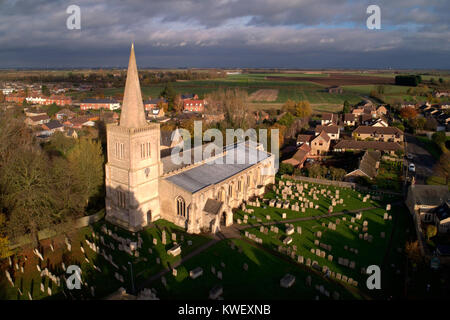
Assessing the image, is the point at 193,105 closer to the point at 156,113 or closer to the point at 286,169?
the point at 156,113

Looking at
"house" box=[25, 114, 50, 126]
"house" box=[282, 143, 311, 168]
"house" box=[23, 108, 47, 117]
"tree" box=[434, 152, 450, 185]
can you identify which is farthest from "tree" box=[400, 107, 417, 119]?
"house" box=[23, 108, 47, 117]

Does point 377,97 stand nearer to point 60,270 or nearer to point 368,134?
point 368,134

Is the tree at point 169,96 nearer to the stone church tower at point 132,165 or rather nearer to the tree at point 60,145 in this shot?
the tree at point 60,145

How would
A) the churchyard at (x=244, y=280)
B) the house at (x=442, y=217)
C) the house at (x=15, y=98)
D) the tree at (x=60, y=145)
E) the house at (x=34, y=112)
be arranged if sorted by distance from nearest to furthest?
the churchyard at (x=244, y=280) → the house at (x=442, y=217) → the tree at (x=60, y=145) → the house at (x=34, y=112) → the house at (x=15, y=98)

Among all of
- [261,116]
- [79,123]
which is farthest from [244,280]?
[261,116]

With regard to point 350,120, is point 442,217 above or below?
below

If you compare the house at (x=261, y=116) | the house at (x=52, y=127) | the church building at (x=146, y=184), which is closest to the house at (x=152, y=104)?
the house at (x=261, y=116)
